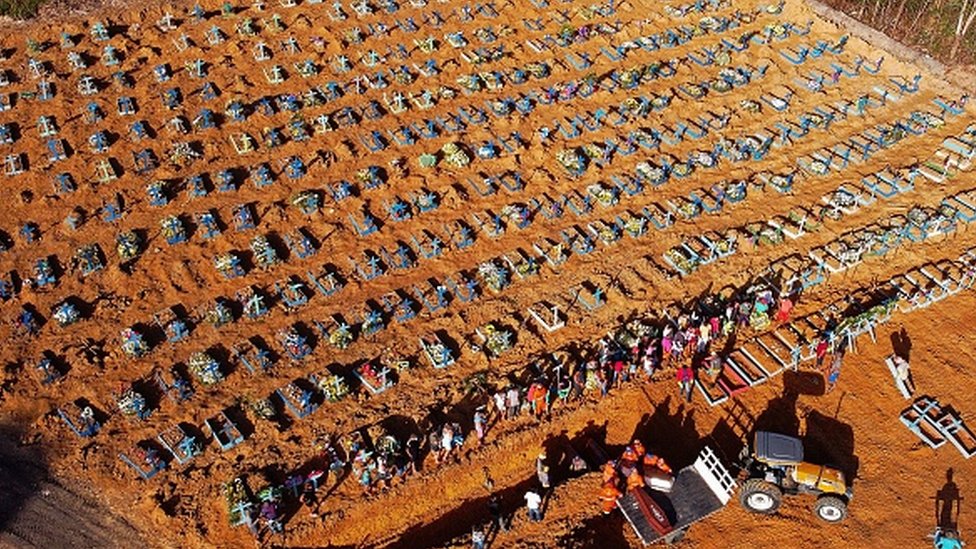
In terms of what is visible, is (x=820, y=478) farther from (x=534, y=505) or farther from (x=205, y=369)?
(x=205, y=369)

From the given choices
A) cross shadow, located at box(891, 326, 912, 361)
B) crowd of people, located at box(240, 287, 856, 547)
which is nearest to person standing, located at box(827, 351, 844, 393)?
crowd of people, located at box(240, 287, 856, 547)

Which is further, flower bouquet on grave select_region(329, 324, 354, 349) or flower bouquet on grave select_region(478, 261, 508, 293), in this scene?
flower bouquet on grave select_region(478, 261, 508, 293)

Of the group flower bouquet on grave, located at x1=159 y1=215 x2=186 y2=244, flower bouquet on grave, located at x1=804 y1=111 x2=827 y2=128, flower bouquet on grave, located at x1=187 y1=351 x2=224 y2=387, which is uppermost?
flower bouquet on grave, located at x1=804 y1=111 x2=827 y2=128

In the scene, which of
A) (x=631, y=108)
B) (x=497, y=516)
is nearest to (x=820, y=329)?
(x=497, y=516)

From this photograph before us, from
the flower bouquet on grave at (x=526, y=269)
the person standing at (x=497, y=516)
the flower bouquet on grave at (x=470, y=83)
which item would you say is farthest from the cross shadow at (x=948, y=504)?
the flower bouquet on grave at (x=470, y=83)

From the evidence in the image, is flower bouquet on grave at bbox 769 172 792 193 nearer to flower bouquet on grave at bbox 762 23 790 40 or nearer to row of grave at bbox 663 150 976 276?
row of grave at bbox 663 150 976 276

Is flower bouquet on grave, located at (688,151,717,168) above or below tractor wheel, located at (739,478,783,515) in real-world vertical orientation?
above
